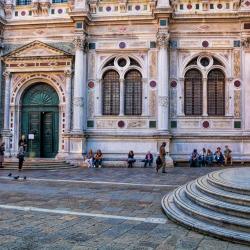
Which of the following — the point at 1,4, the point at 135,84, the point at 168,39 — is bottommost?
the point at 135,84

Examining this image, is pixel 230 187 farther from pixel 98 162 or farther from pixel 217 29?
pixel 217 29

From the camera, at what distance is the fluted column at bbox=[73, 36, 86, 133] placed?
21828mm

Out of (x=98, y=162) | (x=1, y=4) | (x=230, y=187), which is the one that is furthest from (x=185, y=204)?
(x=1, y=4)

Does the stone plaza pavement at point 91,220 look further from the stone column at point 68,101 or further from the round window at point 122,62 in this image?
the round window at point 122,62

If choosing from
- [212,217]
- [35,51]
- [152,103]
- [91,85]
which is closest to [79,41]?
[91,85]

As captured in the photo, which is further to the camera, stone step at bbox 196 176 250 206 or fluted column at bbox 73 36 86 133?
fluted column at bbox 73 36 86 133

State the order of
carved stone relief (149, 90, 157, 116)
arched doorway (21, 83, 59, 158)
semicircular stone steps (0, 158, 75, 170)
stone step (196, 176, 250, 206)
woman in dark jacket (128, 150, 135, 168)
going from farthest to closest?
1. arched doorway (21, 83, 59, 158)
2. carved stone relief (149, 90, 157, 116)
3. woman in dark jacket (128, 150, 135, 168)
4. semicircular stone steps (0, 158, 75, 170)
5. stone step (196, 176, 250, 206)

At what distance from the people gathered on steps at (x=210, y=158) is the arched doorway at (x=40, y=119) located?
8.67 metres

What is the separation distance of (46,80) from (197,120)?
32.4 ft

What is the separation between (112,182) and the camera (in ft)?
46.1

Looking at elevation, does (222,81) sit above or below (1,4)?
below

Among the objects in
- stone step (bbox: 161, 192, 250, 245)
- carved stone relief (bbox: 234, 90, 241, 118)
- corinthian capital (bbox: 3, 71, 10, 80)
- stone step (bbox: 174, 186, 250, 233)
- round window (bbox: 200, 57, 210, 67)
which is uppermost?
round window (bbox: 200, 57, 210, 67)

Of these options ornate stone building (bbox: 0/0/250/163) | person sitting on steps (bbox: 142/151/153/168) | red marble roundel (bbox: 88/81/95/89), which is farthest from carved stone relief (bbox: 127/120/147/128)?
red marble roundel (bbox: 88/81/95/89)

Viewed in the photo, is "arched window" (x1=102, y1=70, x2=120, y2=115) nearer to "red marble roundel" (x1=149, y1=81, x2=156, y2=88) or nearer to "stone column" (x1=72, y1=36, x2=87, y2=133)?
"stone column" (x1=72, y1=36, x2=87, y2=133)
